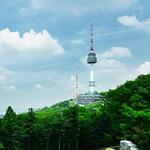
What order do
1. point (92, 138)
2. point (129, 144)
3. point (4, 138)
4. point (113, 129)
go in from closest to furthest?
point (129, 144)
point (4, 138)
point (113, 129)
point (92, 138)

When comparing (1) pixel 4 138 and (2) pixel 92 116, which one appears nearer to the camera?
(1) pixel 4 138

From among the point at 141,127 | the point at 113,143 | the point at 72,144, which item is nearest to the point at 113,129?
the point at 113,143

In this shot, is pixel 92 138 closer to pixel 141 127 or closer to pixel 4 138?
pixel 4 138

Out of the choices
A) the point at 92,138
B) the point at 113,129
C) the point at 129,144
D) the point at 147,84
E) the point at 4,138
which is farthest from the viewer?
the point at 92,138

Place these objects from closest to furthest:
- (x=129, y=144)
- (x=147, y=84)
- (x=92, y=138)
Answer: (x=129, y=144) → (x=147, y=84) → (x=92, y=138)

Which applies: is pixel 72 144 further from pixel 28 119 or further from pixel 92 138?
pixel 28 119

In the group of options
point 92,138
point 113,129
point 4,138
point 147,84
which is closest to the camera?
point 147,84

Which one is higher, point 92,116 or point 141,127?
point 92,116

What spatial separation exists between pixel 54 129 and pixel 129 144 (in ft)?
117

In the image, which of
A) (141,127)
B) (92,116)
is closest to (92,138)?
(92,116)

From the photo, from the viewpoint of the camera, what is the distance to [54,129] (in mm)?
77688

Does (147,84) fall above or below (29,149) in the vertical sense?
above

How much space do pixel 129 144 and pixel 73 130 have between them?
34.8 metres

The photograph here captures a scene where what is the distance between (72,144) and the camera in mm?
81438
